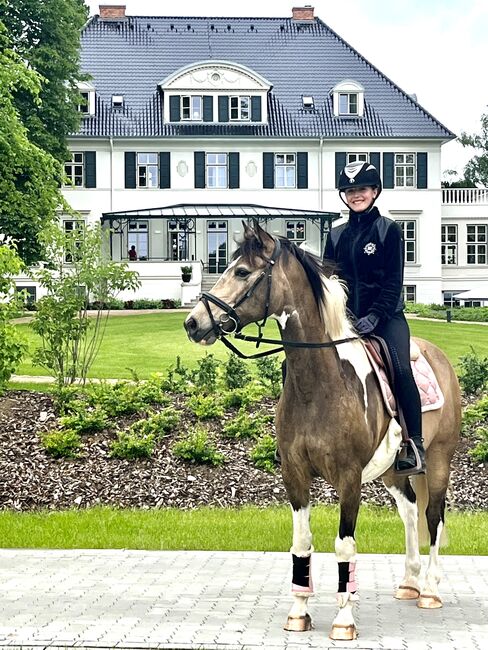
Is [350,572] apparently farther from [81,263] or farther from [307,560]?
[81,263]

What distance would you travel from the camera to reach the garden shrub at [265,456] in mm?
12477

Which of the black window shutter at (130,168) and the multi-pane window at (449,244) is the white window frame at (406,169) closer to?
the multi-pane window at (449,244)

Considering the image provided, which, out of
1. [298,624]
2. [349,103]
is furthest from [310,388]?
[349,103]

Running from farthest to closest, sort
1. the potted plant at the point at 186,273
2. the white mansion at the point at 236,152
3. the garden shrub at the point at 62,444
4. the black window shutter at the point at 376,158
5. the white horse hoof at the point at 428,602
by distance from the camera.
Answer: the black window shutter at the point at 376,158 < the white mansion at the point at 236,152 < the potted plant at the point at 186,273 < the garden shrub at the point at 62,444 < the white horse hoof at the point at 428,602

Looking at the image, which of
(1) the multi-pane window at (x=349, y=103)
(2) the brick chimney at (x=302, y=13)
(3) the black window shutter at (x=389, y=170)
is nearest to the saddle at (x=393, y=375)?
(3) the black window shutter at (x=389, y=170)

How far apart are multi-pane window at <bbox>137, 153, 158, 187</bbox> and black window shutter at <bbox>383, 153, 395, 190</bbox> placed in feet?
35.6

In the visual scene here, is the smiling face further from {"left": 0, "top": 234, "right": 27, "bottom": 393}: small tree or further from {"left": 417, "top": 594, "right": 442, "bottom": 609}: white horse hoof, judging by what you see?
{"left": 0, "top": 234, "right": 27, "bottom": 393}: small tree

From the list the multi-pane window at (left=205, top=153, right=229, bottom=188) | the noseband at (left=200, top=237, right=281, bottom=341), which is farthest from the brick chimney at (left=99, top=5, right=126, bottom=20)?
the noseband at (left=200, top=237, right=281, bottom=341)

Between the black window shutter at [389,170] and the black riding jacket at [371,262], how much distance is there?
46.5 metres

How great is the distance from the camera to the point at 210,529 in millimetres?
10648

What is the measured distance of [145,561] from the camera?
9352 millimetres

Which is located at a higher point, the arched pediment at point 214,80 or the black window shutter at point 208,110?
the arched pediment at point 214,80

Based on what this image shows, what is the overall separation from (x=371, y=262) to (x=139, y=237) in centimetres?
4493

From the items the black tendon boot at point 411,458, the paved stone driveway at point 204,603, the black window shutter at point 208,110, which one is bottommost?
the paved stone driveway at point 204,603
